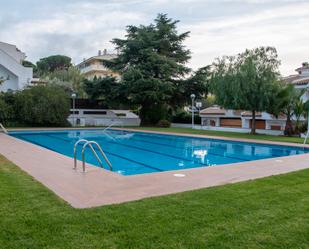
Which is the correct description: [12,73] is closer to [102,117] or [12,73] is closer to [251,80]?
[102,117]

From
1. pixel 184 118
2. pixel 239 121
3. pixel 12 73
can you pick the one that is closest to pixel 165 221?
pixel 239 121

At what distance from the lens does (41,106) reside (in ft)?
80.6

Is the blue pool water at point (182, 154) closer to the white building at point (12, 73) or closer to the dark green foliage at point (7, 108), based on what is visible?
the dark green foliage at point (7, 108)

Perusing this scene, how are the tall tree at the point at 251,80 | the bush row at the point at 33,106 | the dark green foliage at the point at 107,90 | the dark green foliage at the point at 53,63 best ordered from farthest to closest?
the dark green foliage at the point at 53,63 < the dark green foliage at the point at 107,90 < the bush row at the point at 33,106 < the tall tree at the point at 251,80

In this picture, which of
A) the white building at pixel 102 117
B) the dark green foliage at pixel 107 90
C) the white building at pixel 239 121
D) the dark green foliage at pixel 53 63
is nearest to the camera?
the white building at pixel 239 121

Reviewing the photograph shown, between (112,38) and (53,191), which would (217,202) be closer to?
(53,191)

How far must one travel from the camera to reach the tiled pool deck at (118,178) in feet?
17.6

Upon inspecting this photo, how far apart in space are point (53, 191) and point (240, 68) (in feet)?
52.9

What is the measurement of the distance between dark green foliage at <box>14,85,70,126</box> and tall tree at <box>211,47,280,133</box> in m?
13.6

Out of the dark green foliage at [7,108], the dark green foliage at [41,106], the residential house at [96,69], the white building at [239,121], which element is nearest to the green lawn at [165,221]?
the white building at [239,121]

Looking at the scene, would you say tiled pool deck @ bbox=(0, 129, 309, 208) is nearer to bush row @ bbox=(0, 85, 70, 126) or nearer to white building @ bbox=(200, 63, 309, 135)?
white building @ bbox=(200, 63, 309, 135)

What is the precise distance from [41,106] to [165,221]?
22722 millimetres

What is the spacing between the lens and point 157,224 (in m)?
3.93

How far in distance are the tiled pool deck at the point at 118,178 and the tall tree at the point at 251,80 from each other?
956 centimetres
